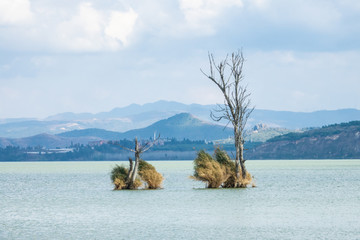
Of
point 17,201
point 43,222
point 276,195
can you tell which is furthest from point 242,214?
point 17,201

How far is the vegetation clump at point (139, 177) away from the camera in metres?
52.5

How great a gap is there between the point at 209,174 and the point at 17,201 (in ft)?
45.5

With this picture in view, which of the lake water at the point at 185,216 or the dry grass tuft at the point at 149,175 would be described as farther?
the dry grass tuft at the point at 149,175

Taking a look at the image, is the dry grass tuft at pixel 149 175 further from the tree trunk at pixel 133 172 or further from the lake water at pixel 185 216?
the lake water at pixel 185 216

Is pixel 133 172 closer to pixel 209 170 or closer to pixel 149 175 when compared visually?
pixel 149 175

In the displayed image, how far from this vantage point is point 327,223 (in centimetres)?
3117

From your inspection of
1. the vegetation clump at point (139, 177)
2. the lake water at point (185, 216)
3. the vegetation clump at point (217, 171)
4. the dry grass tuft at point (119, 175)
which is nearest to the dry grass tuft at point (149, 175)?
the vegetation clump at point (139, 177)

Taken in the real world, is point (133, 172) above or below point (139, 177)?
above

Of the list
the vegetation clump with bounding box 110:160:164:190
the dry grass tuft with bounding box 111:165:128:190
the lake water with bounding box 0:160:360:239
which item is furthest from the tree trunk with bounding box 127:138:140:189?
the lake water with bounding box 0:160:360:239

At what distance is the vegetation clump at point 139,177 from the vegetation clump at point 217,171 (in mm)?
3383

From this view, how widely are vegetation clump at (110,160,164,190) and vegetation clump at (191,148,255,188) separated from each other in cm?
338

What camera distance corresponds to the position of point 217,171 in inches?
2061

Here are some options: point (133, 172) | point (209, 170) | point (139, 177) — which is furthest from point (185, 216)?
point (139, 177)

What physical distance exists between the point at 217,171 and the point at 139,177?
19.4ft
